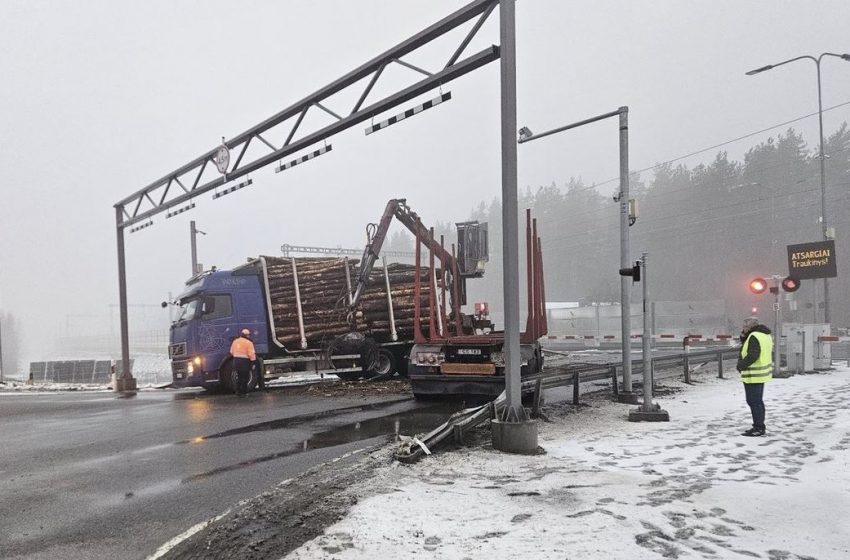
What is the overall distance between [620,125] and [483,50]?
305cm

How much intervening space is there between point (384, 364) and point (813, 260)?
1213 cm

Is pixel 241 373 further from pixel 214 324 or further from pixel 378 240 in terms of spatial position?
pixel 378 240

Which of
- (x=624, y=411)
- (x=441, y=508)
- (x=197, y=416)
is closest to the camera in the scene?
(x=441, y=508)

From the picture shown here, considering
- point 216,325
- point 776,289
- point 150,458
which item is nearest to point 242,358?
point 216,325

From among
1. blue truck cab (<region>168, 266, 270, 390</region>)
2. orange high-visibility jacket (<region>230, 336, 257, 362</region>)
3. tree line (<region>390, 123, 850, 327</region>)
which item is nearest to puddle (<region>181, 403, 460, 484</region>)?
orange high-visibility jacket (<region>230, 336, 257, 362</region>)

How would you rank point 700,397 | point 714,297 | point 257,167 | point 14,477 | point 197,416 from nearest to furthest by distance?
point 14,477 → point 197,416 → point 700,397 → point 257,167 → point 714,297

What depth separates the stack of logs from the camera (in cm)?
1600

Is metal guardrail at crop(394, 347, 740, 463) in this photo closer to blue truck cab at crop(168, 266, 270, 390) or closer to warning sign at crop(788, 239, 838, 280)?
warning sign at crop(788, 239, 838, 280)

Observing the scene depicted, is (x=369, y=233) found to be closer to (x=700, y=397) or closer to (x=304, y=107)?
(x=304, y=107)

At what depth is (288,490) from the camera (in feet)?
17.7

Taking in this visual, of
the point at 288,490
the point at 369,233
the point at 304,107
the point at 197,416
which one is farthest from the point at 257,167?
the point at 288,490

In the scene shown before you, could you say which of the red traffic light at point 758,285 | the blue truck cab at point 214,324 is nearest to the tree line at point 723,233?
the red traffic light at point 758,285

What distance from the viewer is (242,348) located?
1407 centimetres

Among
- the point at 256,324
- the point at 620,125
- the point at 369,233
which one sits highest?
the point at 620,125
